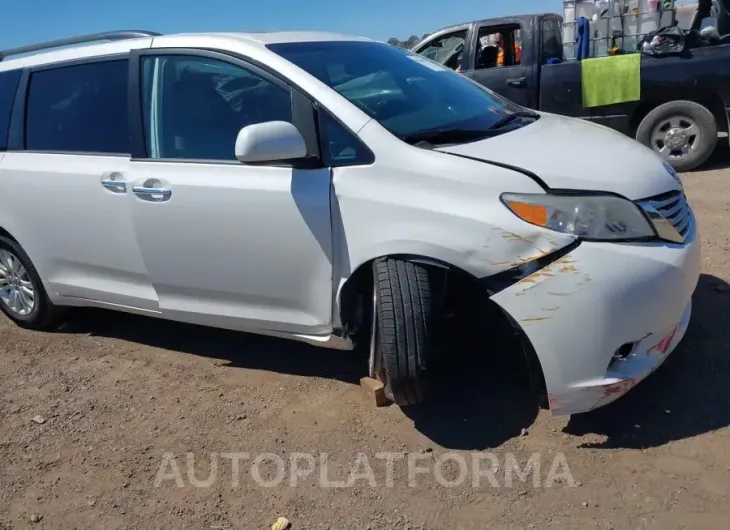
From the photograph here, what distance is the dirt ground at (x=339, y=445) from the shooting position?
8.34ft

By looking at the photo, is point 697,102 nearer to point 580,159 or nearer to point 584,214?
point 580,159

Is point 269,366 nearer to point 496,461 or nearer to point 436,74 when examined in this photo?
point 496,461

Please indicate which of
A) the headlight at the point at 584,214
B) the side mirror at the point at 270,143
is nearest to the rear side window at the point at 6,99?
the side mirror at the point at 270,143

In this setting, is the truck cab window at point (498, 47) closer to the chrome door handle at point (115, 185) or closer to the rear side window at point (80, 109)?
the rear side window at point (80, 109)

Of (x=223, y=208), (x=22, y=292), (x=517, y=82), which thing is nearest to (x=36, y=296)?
(x=22, y=292)

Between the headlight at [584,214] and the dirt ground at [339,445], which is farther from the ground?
the headlight at [584,214]

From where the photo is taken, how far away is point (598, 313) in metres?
2.51

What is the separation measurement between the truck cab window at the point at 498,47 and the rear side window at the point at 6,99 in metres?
5.27

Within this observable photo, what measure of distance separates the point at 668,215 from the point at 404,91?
1.40 m

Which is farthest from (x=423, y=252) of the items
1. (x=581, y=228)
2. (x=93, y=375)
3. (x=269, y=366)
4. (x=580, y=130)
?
(x=93, y=375)

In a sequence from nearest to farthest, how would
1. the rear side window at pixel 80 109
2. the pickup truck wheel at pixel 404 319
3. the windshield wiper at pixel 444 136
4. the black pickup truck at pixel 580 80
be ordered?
1. the pickup truck wheel at pixel 404 319
2. the windshield wiper at pixel 444 136
3. the rear side window at pixel 80 109
4. the black pickup truck at pixel 580 80

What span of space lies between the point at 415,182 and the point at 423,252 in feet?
0.95

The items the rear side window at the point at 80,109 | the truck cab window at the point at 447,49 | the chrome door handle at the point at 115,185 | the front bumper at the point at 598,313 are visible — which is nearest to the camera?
the front bumper at the point at 598,313

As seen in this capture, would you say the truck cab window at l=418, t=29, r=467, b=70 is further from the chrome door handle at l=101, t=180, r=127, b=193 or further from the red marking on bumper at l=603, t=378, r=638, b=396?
the red marking on bumper at l=603, t=378, r=638, b=396
